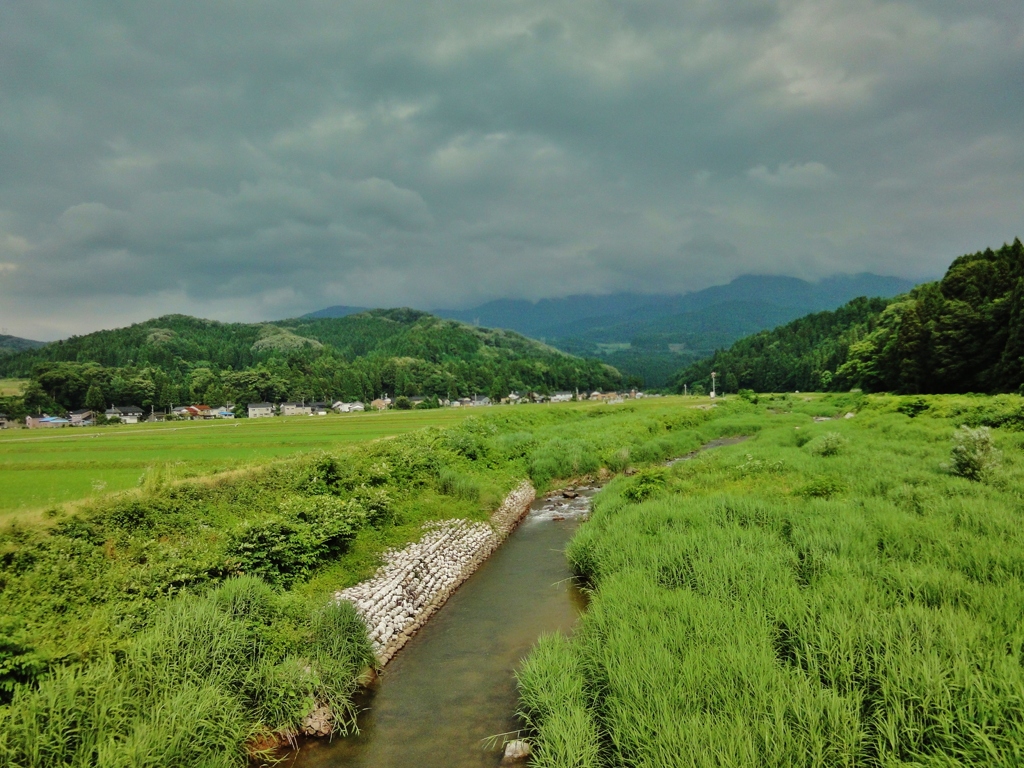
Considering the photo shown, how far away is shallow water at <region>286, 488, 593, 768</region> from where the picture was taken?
8883 mm

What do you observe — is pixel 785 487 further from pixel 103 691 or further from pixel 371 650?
pixel 103 691

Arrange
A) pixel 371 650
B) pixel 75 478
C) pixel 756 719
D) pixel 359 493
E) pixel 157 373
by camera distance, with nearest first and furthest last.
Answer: pixel 756 719 → pixel 371 650 → pixel 359 493 → pixel 75 478 → pixel 157 373

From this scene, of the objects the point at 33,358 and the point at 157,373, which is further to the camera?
the point at 33,358

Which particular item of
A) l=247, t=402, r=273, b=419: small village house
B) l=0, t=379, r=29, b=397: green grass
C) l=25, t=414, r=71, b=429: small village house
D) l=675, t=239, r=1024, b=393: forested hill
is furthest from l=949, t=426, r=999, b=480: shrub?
l=247, t=402, r=273, b=419: small village house

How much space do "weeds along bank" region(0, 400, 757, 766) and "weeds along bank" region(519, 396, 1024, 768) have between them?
16.3 ft

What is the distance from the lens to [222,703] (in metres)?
8.55

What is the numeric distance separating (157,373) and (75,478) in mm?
140421

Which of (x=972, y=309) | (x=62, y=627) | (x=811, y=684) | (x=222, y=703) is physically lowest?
(x=222, y=703)

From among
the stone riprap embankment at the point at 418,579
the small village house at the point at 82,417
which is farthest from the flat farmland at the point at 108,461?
the small village house at the point at 82,417

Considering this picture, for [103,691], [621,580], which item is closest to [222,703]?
[103,691]

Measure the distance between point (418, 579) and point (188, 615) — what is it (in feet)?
23.4

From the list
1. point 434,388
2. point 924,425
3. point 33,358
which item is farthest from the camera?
point 33,358

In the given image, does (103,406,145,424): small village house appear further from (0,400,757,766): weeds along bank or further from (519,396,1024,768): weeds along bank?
(519,396,1024,768): weeds along bank

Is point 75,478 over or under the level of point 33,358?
under
